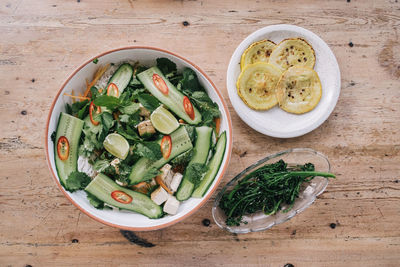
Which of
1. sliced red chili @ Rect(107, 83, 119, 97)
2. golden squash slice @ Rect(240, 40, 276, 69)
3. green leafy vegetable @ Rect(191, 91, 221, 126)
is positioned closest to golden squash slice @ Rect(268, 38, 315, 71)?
golden squash slice @ Rect(240, 40, 276, 69)

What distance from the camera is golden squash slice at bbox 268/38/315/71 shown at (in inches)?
90.0

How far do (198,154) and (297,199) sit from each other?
804 millimetres

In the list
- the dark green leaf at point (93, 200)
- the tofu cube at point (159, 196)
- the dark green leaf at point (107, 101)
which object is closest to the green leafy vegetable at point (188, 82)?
the dark green leaf at point (107, 101)

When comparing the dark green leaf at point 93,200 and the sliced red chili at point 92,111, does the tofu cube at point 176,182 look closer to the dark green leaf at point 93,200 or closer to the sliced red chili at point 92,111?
the dark green leaf at point 93,200

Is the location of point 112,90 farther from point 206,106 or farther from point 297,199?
point 297,199

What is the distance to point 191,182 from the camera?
6.43 ft

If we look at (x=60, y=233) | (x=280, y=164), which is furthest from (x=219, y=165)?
(x=60, y=233)

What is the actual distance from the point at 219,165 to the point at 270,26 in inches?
43.4

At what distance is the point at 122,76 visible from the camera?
78.7 inches

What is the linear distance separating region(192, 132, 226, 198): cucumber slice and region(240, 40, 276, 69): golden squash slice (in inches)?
24.4

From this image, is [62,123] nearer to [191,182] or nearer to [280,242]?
[191,182]

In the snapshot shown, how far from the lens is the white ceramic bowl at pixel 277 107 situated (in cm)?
224

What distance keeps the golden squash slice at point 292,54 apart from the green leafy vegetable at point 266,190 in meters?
0.73

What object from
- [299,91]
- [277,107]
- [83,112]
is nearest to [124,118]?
[83,112]
